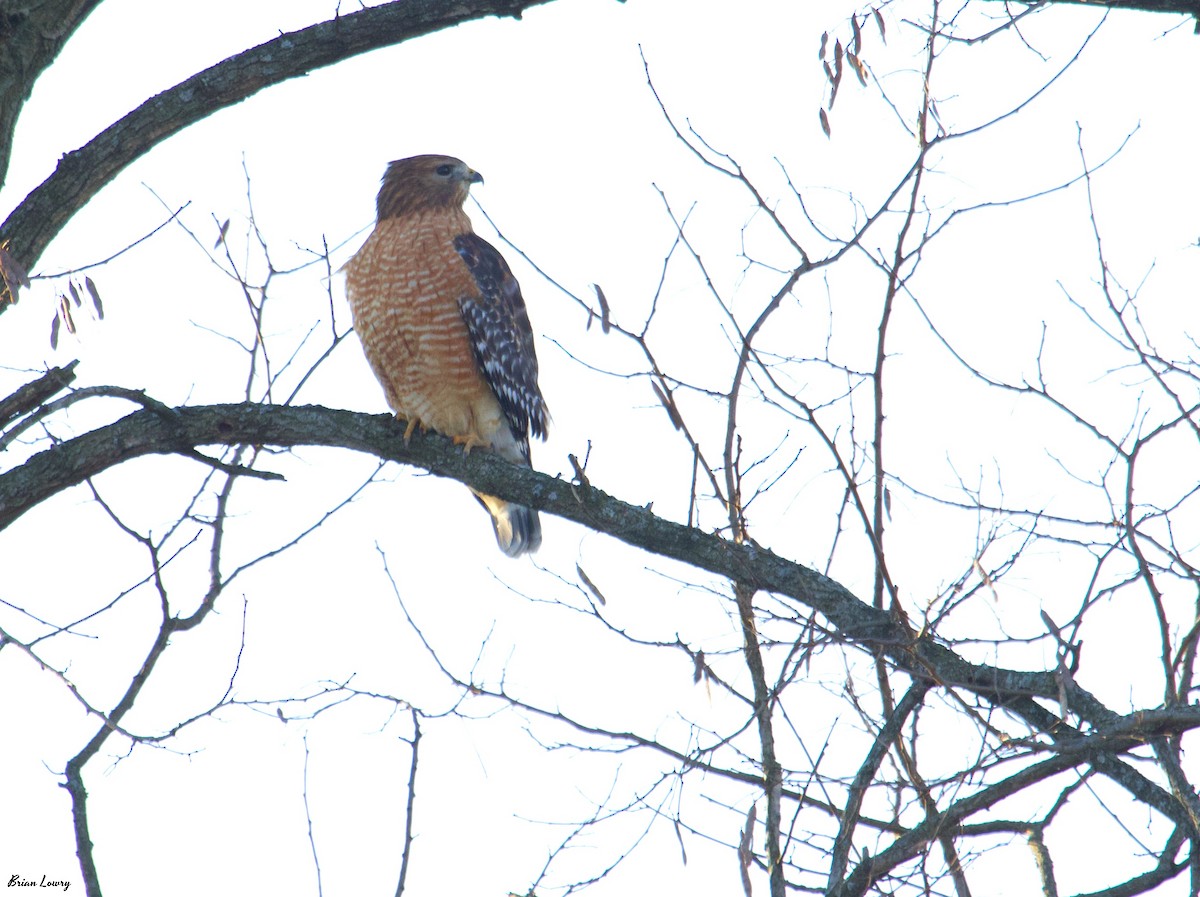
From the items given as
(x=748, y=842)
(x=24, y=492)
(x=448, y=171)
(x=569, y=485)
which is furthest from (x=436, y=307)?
(x=748, y=842)

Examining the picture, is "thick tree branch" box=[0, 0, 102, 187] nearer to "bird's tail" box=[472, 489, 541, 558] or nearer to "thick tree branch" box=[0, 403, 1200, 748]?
"thick tree branch" box=[0, 403, 1200, 748]

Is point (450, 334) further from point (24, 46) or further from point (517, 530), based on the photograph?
point (24, 46)

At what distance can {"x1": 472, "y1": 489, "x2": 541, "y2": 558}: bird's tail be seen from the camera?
24.4 feet

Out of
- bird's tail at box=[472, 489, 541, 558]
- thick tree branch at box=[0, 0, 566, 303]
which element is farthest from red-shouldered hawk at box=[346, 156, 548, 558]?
thick tree branch at box=[0, 0, 566, 303]

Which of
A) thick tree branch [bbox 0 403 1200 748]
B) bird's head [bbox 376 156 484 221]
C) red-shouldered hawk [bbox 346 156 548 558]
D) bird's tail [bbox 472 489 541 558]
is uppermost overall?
bird's head [bbox 376 156 484 221]

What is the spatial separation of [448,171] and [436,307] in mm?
1196

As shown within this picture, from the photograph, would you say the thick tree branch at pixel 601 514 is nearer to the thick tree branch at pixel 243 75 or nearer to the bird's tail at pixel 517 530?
the thick tree branch at pixel 243 75

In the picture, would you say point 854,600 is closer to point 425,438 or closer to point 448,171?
point 425,438

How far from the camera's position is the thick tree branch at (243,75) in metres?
4.64

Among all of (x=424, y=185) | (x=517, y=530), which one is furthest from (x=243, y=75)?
(x=517, y=530)

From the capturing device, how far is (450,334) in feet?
22.6

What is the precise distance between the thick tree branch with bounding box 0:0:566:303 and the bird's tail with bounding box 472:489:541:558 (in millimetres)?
3098

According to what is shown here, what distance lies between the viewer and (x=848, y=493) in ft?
14.8

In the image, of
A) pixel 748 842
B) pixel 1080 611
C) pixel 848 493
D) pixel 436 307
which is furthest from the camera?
pixel 436 307
